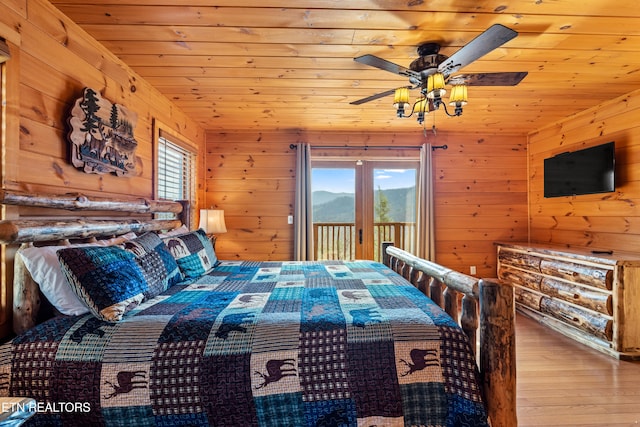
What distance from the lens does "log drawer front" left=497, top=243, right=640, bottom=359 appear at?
2.56m

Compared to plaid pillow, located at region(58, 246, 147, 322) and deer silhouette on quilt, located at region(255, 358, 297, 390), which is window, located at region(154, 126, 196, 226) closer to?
plaid pillow, located at region(58, 246, 147, 322)

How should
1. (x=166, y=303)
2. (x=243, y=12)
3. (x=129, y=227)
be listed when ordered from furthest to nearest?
1. (x=129, y=227)
2. (x=243, y=12)
3. (x=166, y=303)

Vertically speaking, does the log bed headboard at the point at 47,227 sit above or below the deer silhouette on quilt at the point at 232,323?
above

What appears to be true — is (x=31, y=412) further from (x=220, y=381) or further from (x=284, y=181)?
(x=284, y=181)

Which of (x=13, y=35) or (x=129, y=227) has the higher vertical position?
(x=13, y=35)

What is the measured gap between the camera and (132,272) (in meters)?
1.58

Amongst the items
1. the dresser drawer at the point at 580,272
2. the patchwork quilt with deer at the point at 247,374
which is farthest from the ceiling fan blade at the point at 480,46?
the dresser drawer at the point at 580,272

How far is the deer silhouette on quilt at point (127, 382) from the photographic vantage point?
1205 mm

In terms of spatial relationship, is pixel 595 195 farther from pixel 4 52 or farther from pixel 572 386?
pixel 4 52

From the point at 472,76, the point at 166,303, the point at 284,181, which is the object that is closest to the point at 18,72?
the point at 166,303

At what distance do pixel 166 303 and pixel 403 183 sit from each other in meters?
3.71

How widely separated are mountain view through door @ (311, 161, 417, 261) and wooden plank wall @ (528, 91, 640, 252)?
5.49 feet

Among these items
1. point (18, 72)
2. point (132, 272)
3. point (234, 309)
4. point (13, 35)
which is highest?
point (13, 35)

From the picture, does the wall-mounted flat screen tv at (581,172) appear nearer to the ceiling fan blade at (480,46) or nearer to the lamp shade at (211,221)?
the ceiling fan blade at (480,46)
